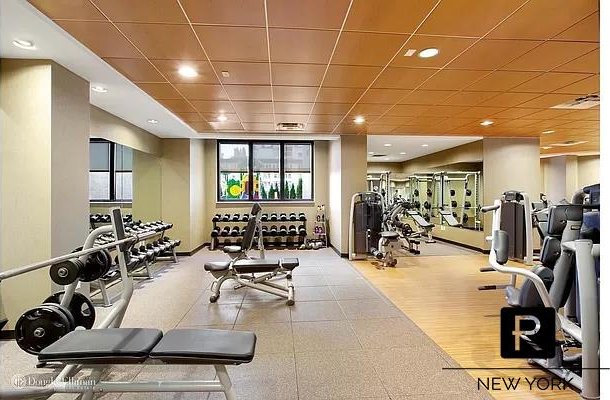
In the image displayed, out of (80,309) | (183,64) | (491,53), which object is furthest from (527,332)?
(183,64)

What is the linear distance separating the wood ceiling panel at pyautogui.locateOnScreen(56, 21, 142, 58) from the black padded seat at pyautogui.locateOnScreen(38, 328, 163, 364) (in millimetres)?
2295

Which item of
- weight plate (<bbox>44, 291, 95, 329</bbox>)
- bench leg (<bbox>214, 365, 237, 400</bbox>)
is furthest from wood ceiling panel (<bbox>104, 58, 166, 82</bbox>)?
bench leg (<bbox>214, 365, 237, 400</bbox>)

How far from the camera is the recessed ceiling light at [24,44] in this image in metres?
2.68

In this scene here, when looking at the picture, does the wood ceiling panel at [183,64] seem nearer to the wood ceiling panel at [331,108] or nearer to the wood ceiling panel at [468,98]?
the wood ceiling panel at [331,108]

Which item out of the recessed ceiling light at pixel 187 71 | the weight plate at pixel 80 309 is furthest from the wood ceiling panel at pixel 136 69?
the weight plate at pixel 80 309

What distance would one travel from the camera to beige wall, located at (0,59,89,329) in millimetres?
2951

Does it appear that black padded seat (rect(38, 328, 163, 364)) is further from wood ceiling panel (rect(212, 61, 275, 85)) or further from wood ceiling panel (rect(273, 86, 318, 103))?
wood ceiling panel (rect(273, 86, 318, 103))

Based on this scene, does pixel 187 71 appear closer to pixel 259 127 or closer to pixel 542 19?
pixel 259 127

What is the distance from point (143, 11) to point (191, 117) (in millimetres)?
3202

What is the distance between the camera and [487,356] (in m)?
2.67

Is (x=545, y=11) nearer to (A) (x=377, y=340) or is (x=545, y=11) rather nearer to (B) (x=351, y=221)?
(A) (x=377, y=340)

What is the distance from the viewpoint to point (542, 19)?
2.45 m

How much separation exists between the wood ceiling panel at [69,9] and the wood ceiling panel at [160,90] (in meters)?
1.44

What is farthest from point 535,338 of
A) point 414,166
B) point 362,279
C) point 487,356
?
point 414,166
